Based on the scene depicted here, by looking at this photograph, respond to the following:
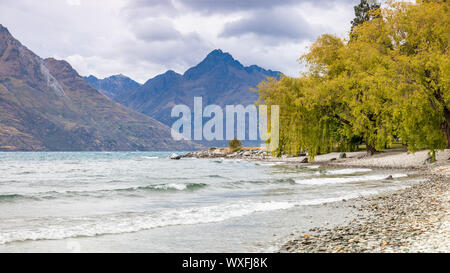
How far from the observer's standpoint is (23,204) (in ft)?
58.6

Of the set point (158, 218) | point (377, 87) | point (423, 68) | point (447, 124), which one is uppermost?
point (423, 68)

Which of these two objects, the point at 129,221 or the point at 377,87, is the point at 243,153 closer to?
the point at 377,87

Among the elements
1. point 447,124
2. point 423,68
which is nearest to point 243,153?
point 447,124

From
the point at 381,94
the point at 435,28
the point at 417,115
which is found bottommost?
the point at 417,115

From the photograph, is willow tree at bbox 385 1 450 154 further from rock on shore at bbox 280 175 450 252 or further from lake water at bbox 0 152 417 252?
rock on shore at bbox 280 175 450 252

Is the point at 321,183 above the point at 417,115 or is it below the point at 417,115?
below

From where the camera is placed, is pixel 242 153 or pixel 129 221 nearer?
pixel 129 221

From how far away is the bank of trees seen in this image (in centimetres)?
2950

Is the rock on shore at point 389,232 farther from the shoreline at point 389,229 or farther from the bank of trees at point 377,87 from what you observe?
the bank of trees at point 377,87

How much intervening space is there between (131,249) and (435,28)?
31029 millimetres

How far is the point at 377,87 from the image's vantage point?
35188mm
